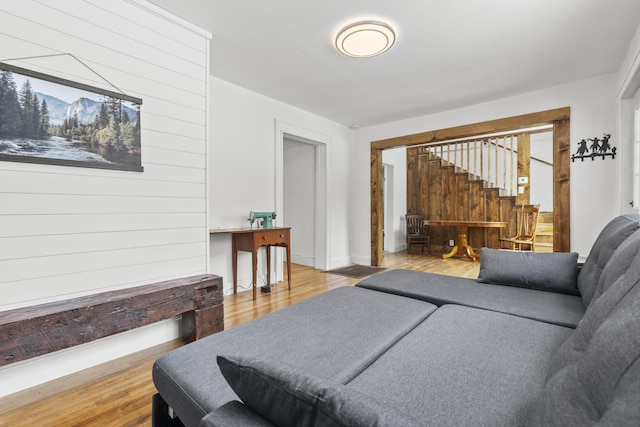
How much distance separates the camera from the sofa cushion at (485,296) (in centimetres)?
150

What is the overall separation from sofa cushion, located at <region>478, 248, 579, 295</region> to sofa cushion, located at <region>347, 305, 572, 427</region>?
0.71 m

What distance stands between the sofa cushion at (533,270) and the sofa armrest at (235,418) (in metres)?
1.98

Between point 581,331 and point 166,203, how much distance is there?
7.91 feet

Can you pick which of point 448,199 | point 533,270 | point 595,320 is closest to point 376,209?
point 448,199

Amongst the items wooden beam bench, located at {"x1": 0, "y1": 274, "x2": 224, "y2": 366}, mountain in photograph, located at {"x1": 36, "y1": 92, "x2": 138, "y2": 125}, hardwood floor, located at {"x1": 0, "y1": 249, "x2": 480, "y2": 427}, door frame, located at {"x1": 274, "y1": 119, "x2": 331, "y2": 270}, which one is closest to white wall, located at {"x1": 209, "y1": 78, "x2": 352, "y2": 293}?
door frame, located at {"x1": 274, "y1": 119, "x2": 331, "y2": 270}

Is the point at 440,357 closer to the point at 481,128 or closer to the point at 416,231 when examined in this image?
the point at 481,128

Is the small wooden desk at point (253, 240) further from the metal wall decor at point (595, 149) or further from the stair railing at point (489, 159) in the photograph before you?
the stair railing at point (489, 159)

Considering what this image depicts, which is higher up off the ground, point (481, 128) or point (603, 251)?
point (481, 128)

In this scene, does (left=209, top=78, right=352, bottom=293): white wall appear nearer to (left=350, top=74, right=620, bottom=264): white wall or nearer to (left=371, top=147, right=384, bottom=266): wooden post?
(left=371, top=147, right=384, bottom=266): wooden post

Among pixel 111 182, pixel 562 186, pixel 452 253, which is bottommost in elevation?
pixel 452 253

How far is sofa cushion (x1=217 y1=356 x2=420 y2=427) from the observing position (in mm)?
499

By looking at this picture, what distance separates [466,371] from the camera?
96 centimetres

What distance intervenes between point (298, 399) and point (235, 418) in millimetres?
185

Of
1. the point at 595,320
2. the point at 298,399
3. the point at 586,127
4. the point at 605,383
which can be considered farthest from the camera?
the point at 586,127
